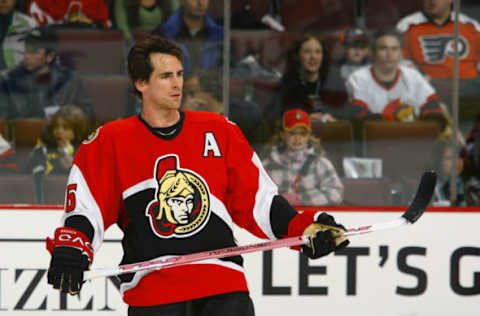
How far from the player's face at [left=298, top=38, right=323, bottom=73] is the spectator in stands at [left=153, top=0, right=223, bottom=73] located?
33 cm

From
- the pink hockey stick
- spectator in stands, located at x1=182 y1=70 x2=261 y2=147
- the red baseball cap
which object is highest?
spectator in stands, located at x1=182 y1=70 x2=261 y2=147

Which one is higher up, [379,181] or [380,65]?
[380,65]

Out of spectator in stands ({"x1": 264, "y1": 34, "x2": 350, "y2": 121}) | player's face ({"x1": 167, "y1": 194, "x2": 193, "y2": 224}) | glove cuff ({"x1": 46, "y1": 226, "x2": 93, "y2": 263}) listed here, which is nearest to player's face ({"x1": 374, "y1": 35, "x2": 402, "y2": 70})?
spectator in stands ({"x1": 264, "y1": 34, "x2": 350, "y2": 121})

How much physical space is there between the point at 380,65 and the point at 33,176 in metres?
1.44

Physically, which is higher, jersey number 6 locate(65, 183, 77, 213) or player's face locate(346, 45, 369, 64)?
player's face locate(346, 45, 369, 64)

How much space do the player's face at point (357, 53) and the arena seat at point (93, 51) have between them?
902mm

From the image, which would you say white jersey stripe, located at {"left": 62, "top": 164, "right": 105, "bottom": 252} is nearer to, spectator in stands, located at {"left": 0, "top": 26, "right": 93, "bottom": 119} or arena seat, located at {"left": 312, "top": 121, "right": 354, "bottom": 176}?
spectator in stands, located at {"left": 0, "top": 26, "right": 93, "bottom": 119}

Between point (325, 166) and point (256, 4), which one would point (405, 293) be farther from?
point (256, 4)

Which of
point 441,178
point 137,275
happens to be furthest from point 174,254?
point 441,178

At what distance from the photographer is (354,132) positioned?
3438mm

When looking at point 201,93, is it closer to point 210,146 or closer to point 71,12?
point 71,12

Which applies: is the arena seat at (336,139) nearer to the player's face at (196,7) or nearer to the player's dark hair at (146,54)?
the player's face at (196,7)

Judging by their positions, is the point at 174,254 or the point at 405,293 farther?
the point at 405,293

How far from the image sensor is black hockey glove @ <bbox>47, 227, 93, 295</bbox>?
1.91m
